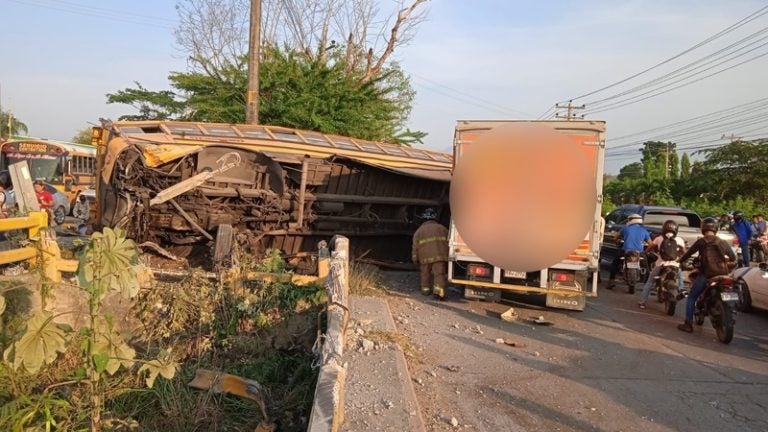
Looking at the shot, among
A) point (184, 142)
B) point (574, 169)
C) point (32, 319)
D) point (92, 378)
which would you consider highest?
point (184, 142)

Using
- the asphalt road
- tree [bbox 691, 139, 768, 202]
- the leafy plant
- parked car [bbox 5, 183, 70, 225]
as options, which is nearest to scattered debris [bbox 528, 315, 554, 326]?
the asphalt road

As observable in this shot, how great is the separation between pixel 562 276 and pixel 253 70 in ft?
30.9

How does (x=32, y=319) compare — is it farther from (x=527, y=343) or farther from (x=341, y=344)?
(x=527, y=343)

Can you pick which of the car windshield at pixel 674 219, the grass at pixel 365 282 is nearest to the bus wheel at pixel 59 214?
the grass at pixel 365 282

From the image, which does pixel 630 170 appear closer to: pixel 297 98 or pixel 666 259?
pixel 297 98

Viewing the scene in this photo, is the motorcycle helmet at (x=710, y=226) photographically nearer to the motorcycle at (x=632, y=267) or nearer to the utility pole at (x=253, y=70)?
the motorcycle at (x=632, y=267)

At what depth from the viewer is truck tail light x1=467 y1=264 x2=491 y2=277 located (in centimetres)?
817

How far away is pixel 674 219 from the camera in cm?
1313

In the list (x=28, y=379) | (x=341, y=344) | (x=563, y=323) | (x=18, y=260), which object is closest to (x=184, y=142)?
(x=18, y=260)

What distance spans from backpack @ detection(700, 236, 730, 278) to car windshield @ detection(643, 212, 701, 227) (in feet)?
18.4

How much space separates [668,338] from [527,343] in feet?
6.85

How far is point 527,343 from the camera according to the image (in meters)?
6.67

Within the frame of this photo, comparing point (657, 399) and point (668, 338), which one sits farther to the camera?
point (668, 338)

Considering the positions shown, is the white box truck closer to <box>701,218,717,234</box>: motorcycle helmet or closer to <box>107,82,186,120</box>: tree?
<box>701,218,717,234</box>: motorcycle helmet
